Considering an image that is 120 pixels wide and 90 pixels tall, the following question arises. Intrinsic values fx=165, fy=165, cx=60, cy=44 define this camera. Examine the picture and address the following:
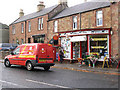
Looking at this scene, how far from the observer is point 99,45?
57.8 ft

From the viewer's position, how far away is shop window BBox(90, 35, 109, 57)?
684 inches

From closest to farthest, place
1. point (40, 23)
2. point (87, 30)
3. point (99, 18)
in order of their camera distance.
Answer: point (87, 30), point (99, 18), point (40, 23)

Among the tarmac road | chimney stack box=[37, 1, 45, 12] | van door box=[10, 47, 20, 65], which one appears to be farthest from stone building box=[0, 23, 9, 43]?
the tarmac road

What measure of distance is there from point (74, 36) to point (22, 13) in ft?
80.4

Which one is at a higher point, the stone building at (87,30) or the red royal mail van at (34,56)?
the stone building at (87,30)

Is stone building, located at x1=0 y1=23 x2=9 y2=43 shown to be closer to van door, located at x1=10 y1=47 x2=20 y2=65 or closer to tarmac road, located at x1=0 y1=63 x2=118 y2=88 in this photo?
van door, located at x1=10 y1=47 x2=20 y2=65

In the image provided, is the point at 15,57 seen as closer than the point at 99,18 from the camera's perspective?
Yes

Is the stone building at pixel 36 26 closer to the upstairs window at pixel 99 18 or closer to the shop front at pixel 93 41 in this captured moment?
the shop front at pixel 93 41

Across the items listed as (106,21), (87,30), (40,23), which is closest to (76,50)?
(87,30)

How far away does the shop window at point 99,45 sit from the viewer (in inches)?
684

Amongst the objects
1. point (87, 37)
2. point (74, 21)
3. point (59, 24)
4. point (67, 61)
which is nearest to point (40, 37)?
point (59, 24)

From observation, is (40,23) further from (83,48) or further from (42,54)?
(42,54)

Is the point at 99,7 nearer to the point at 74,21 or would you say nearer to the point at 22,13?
the point at 74,21

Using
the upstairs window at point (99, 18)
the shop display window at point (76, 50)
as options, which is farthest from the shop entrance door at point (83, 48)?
the upstairs window at point (99, 18)
